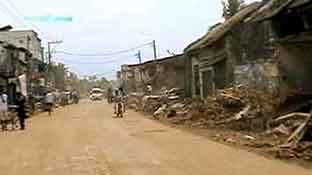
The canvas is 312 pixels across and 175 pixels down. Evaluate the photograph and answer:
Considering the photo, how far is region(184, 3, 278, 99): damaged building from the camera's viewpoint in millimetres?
28234

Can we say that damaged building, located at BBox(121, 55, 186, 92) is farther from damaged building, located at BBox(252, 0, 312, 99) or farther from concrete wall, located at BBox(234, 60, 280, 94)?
damaged building, located at BBox(252, 0, 312, 99)

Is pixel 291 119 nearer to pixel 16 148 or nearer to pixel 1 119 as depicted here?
pixel 16 148

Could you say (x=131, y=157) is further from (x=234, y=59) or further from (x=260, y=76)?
(x=234, y=59)

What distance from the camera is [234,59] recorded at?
1399 inches

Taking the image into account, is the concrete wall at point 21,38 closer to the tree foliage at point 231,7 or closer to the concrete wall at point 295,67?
the tree foliage at point 231,7

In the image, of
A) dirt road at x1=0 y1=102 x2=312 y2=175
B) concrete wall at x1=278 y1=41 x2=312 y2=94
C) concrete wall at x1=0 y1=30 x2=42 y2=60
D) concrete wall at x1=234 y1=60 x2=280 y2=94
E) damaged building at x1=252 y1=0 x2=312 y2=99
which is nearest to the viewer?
dirt road at x1=0 y1=102 x2=312 y2=175

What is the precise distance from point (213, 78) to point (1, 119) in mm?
14782

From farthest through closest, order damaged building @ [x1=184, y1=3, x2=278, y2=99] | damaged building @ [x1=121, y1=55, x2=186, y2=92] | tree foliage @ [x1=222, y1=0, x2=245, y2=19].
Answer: damaged building @ [x1=121, y1=55, x2=186, y2=92]
tree foliage @ [x1=222, y1=0, x2=245, y2=19]
damaged building @ [x1=184, y1=3, x2=278, y2=99]

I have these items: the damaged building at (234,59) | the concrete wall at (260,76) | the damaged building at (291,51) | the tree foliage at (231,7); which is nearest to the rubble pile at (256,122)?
the concrete wall at (260,76)

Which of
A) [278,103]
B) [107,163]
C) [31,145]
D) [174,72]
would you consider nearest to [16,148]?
[31,145]

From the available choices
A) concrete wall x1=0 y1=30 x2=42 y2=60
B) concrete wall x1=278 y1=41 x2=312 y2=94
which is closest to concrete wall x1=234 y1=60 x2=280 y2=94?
concrete wall x1=278 y1=41 x2=312 y2=94

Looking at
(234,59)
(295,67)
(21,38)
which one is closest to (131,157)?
(295,67)

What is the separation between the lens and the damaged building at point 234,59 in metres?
28.2

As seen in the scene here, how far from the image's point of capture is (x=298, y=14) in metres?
22.7
